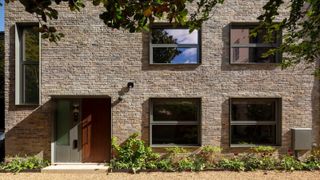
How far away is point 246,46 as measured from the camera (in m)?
10.3

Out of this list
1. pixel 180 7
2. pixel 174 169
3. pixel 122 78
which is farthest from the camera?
pixel 122 78

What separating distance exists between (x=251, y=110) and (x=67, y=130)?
6.24 m

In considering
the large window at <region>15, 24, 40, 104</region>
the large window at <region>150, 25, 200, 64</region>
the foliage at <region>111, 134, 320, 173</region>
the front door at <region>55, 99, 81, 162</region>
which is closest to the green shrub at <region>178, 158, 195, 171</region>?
the foliage at <region>111, 134, 320, 173</region>

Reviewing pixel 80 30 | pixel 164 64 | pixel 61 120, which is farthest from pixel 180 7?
pixel 61 120

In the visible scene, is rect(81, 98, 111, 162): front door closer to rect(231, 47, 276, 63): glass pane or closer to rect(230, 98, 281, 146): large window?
rect(230, 98, 281, 146): large window

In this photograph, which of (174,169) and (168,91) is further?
(168,91)

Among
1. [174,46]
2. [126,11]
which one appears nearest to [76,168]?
[174,46]

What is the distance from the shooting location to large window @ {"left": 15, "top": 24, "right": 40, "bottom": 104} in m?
10.3

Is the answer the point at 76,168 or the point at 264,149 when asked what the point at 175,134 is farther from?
the point at 76,168

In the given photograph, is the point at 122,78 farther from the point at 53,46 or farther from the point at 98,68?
the point at 53,46

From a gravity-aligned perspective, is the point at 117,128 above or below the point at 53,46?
below

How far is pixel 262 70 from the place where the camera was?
33.5 feet

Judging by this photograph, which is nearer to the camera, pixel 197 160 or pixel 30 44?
pixel 197 160

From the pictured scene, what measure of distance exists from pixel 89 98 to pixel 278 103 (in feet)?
20.9
